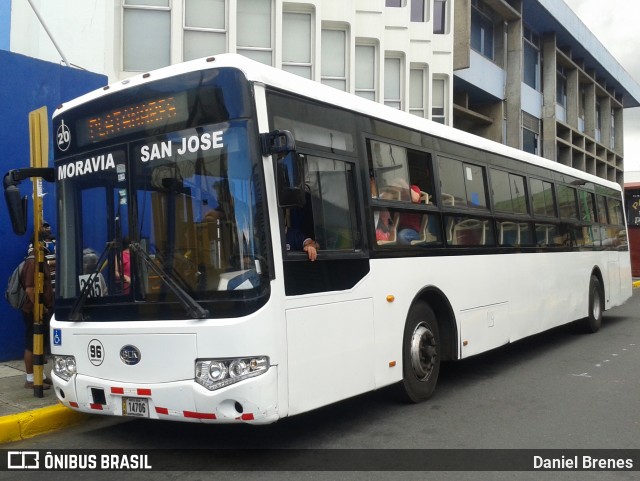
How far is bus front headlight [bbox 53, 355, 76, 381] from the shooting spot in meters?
5.34

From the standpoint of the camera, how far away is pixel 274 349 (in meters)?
4.62

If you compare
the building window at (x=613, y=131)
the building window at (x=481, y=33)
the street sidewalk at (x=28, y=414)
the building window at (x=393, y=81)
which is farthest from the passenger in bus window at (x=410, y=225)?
the building window at (x=613, y=131)

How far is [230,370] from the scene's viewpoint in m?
4.54

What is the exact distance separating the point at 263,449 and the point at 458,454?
61.5 inches

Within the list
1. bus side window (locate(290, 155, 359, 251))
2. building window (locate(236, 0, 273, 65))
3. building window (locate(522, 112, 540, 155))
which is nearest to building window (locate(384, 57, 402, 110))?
building window (locate(236, 0, 273, 65))

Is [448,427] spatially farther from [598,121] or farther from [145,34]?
[598,121]

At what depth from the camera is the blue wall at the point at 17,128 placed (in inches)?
351

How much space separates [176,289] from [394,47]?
16.7 metres

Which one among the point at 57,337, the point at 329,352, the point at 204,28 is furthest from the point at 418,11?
the point at 57,337

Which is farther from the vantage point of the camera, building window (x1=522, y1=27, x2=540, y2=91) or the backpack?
building window (x1=522, y1=27, x2=540, y2=91)

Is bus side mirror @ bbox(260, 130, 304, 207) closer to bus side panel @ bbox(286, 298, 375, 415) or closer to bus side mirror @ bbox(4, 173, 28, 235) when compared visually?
bus side panel @ bbox(286, 298, 375, 415)

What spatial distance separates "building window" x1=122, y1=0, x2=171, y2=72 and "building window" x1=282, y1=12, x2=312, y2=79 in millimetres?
3057

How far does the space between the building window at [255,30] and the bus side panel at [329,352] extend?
11696 mm

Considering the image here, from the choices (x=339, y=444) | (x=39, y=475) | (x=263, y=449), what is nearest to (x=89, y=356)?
(x=39, y=475)
